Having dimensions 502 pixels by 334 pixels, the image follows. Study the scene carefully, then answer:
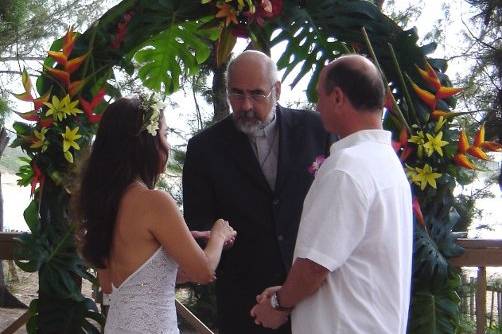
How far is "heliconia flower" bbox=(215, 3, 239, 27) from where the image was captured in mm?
2885

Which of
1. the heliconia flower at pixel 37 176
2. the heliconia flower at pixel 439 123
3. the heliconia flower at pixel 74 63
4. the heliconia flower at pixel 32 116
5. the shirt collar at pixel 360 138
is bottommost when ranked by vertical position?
the heliconia flower at pixel 37 176

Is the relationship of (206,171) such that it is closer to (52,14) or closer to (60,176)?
(60,176)

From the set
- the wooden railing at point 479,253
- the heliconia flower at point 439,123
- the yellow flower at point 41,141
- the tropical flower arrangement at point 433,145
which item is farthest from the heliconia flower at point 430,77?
the yellow flower at point 41,141

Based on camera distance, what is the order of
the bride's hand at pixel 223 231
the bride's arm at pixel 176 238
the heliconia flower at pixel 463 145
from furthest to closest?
the heliconia flower at pixel 463 145, the bride's hand at pixel 223 231, the bride's arm at pixel 176 238

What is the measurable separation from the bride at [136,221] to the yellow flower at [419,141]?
3.29 ft

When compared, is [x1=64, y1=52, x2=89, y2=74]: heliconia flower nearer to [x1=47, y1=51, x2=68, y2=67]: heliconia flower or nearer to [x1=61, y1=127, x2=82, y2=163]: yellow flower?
[x1=47, y1=51, x2=68, y2=67]: heliconia flower

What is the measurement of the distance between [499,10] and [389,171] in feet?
13.6

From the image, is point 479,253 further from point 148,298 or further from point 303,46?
point 148,298

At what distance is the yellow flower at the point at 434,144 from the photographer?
2.73 metres

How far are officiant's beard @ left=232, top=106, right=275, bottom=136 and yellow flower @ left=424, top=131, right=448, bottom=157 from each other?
1.96ft

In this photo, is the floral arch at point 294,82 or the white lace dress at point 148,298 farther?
the floral arch at point 294,82

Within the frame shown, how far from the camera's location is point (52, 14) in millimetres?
6988

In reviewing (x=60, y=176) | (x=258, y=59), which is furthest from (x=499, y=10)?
(x=60, y=176)

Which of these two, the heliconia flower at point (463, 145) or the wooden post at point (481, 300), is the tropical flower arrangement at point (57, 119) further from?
the wooden post at point (481, 300)
